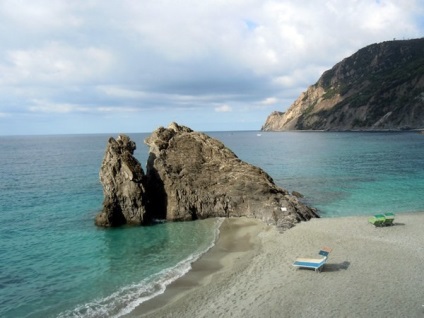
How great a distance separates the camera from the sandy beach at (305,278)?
17.8 meters

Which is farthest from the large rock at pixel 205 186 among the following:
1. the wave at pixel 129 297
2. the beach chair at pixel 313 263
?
the wave at pixel 129 297

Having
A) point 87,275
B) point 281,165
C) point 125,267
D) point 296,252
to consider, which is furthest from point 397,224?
point 281,165

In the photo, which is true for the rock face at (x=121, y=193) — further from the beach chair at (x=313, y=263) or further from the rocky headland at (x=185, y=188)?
the beach chair at (x=313, y=263)

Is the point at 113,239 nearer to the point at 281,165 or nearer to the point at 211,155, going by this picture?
the point at 211,155

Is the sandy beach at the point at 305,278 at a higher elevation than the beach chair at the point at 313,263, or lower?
lower

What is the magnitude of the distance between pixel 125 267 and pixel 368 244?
653 inches

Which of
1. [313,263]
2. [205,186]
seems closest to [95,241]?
[205,186]

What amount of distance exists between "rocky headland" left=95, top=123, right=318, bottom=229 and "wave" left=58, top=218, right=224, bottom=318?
1244 centimetres

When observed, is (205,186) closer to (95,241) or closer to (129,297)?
(95,241)

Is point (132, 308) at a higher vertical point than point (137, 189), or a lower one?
lower

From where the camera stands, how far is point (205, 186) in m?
38.2

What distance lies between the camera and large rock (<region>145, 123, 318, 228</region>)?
116 feet

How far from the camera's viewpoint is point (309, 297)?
61.5 ft

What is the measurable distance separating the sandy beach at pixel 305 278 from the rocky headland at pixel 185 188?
17.4 feet
